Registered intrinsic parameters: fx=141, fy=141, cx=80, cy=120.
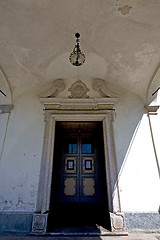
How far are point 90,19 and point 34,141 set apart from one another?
10.5 ft

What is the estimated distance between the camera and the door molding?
310 centimetres

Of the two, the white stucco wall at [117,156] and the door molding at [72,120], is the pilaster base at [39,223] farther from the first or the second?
the white stucco wall at [117,156]

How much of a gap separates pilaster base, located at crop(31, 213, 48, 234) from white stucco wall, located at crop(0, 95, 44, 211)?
21 cm

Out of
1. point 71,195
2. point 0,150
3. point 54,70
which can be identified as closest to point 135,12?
point 54,70

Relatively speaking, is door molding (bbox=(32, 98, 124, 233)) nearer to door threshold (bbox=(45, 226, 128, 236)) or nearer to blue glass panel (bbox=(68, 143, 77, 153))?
door threshold (bbox=(45, 226, 128, 236))

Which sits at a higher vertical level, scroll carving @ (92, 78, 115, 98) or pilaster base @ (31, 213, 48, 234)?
scroll carving @ (92, 78, 115, 98)

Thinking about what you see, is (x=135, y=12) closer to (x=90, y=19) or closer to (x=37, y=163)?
(x=90, y=19)

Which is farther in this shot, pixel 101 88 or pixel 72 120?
pixel 101 88

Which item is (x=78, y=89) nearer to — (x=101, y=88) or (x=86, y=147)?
(x=101, y=88)

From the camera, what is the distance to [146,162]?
11.8 feet

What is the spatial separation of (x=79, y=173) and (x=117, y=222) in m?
2.00

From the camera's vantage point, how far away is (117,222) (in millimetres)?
3053

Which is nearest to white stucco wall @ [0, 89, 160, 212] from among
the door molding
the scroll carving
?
the door molding

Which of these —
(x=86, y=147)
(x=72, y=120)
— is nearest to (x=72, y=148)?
(x=86, y=147)
